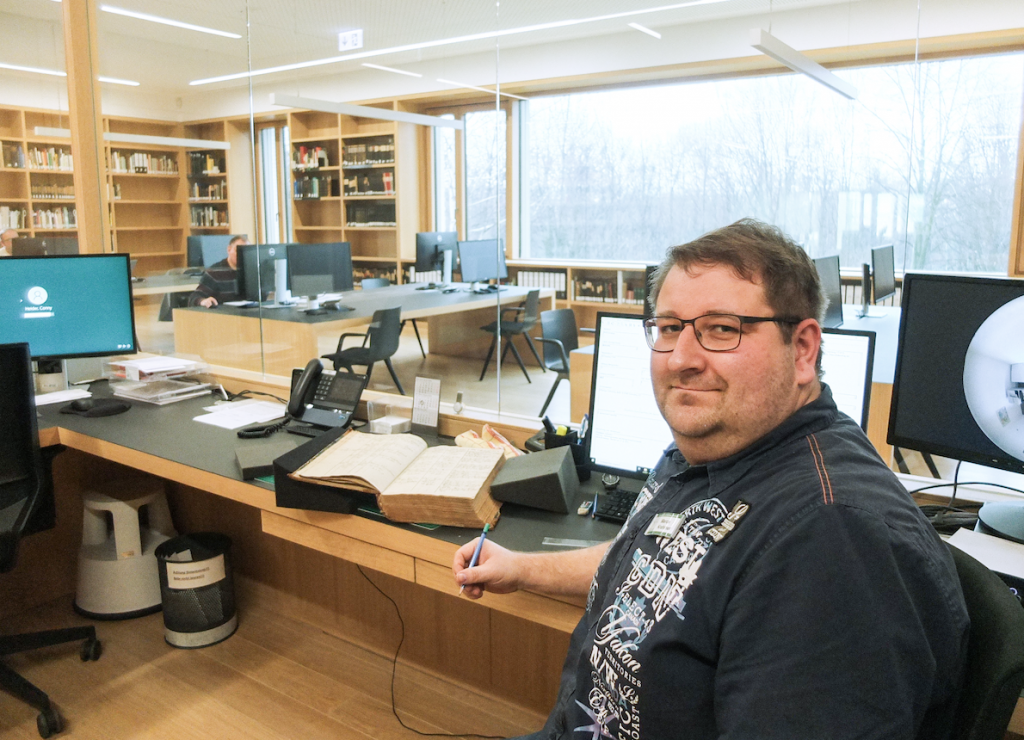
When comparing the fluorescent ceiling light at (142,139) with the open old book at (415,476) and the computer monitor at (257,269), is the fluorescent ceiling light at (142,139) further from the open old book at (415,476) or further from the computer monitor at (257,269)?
the open old book at (415,476)

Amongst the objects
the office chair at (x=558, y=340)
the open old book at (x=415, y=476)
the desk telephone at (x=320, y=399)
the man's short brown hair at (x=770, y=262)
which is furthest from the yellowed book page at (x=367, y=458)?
the office chair at (x=558, y=340)

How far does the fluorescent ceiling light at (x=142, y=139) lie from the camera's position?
11.6 ft

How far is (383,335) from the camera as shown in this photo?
3980mm

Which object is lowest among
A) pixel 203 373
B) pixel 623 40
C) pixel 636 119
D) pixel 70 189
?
pixel 203 373

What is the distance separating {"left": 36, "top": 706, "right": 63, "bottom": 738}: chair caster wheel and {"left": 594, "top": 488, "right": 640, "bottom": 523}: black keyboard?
5.59ft

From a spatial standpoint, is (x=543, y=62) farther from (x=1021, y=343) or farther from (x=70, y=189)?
(x=1021, y=343)

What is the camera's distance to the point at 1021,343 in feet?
4.78

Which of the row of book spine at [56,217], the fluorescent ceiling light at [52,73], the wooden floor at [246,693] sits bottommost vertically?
the wooden floor at [246,693]

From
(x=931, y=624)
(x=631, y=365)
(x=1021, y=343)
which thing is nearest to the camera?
(x=931, y=624)

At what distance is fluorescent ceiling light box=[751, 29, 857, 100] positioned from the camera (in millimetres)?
3877

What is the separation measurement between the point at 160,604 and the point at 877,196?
15.3 ft

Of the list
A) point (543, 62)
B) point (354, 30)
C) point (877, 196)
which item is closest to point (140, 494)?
point (354, 30)

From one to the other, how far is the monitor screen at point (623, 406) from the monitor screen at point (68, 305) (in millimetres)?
2014

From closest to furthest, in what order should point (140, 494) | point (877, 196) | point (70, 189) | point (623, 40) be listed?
point (140, 494)
point (70, 189)
point (877, 196)
point (623, 40)
